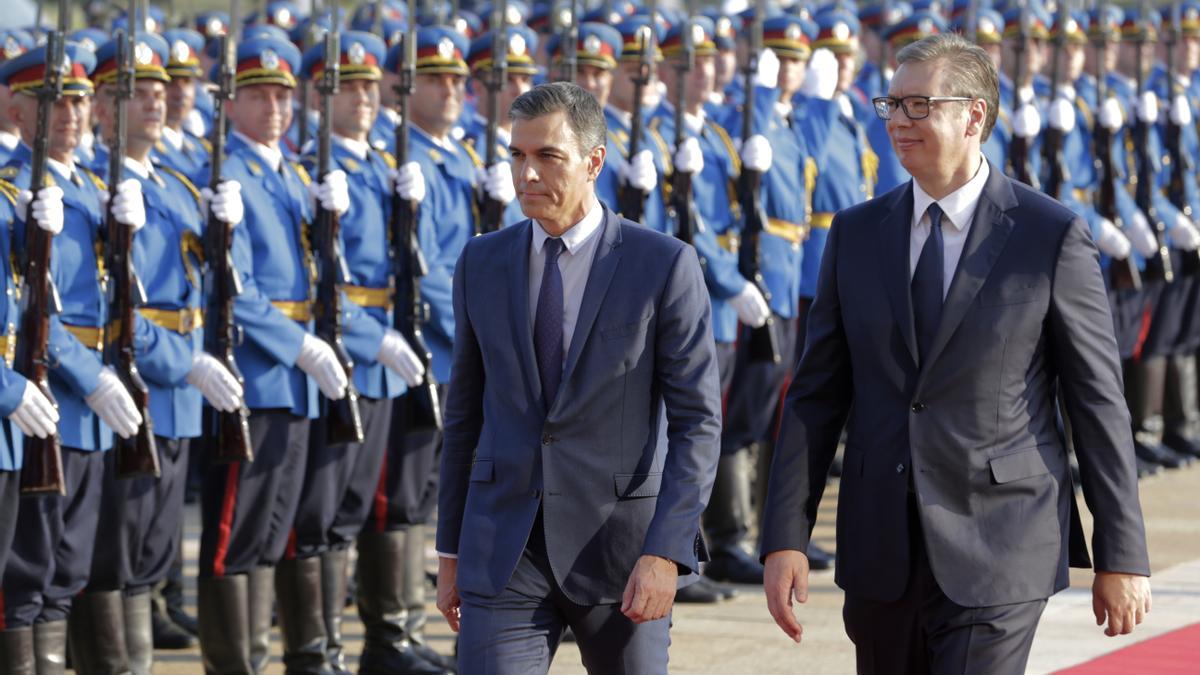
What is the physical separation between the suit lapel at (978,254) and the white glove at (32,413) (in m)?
2.42

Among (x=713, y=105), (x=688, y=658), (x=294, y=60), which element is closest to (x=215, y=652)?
(x=688, y=658)

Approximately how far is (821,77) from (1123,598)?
219 inches

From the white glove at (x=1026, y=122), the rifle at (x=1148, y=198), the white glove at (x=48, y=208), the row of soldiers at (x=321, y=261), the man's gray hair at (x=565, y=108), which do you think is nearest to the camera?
the man's gray hair at (x=565, y=108)

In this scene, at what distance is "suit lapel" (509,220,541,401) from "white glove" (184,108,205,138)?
425cm

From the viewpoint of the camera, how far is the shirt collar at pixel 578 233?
404cm

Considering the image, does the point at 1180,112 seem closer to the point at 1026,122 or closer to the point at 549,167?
the point at 1026,122

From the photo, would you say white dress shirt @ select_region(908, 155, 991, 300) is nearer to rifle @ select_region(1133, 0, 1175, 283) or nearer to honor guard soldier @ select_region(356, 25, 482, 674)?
honor guard soldier @ select_region(356, 25, 482, 674)

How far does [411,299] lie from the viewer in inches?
268

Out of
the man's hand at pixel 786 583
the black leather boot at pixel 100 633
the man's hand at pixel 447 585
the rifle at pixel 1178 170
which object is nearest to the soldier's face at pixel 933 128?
the man's hand at pixel 786 583

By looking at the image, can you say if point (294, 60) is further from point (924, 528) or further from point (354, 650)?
point (924, 528)

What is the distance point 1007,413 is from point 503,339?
0.91 meters

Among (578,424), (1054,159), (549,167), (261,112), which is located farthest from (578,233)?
(1054,159)

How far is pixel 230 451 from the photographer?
6.14m

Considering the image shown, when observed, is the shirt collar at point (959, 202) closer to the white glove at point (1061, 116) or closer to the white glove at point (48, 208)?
the white glove at point (48, 208)
